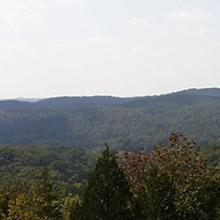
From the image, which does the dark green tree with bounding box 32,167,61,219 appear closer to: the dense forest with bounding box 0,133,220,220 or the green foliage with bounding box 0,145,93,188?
the dense forest with bounding box 0,133,220,220

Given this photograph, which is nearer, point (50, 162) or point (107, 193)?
point (107, 193)

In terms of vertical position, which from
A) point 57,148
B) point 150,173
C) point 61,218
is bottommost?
point 57,148

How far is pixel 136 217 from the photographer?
84.7ft

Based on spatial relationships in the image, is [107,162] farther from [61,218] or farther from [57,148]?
[57,148]

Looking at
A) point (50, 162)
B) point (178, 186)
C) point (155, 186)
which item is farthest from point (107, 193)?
point (50, 162)

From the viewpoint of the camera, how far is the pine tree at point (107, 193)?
2522cm

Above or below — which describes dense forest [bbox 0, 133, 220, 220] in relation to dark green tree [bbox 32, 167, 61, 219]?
above

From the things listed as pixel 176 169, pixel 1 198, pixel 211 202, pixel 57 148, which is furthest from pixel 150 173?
pixel 57 148

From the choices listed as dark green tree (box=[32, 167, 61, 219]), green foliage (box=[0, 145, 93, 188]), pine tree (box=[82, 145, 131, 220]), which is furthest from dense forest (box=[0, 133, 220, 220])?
green foliage (box=[0, 145, 93, 188])

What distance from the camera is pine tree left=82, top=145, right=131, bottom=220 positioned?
25219 millimetres

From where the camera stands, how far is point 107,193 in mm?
25359

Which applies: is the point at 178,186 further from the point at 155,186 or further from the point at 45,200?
the point at 45,200

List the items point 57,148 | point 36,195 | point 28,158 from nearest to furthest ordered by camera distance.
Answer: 1. point 36,195
2. point 28,158
3. point 57,148

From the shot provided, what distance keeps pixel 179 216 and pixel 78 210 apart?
554cm
